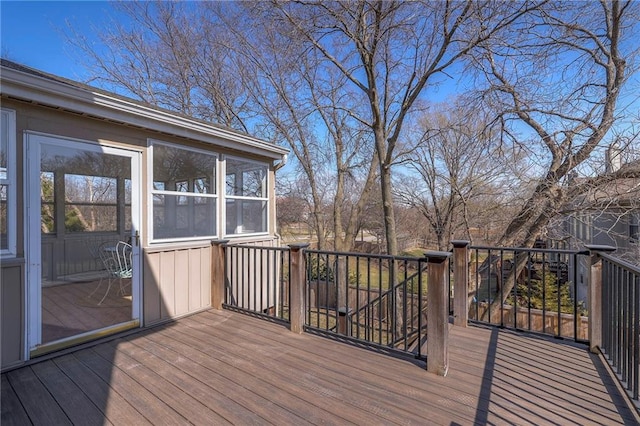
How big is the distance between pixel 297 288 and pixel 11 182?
2.65 m

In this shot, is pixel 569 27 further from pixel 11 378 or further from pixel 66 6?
pixel 66 6

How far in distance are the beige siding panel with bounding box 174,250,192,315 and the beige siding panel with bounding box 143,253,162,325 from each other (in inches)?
9.2

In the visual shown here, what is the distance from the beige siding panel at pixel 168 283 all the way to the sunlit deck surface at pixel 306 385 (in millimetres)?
646

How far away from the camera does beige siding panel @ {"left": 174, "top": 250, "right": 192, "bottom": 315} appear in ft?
12.6

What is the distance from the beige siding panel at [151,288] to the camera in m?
3.51

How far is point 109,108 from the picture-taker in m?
3.08

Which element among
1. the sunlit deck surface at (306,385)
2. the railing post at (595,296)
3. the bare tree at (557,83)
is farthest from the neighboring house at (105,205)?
the bare tree at (557,83)

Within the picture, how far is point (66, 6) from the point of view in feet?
25.3

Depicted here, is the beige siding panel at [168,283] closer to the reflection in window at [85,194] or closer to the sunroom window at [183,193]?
the sunroom window at [183,193]

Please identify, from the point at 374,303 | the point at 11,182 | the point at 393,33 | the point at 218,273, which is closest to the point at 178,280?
the point at 218,273

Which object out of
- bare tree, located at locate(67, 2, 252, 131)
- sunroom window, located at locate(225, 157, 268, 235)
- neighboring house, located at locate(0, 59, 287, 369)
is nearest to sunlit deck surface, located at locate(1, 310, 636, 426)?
neighboring house, located at locate(0, 59, 287, 369)

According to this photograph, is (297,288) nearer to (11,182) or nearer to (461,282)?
(461,282)

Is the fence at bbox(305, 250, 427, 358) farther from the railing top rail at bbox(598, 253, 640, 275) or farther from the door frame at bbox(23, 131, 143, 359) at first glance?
the door frame at bbox(23, 131, 143, 359)

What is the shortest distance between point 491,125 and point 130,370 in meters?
7.51
